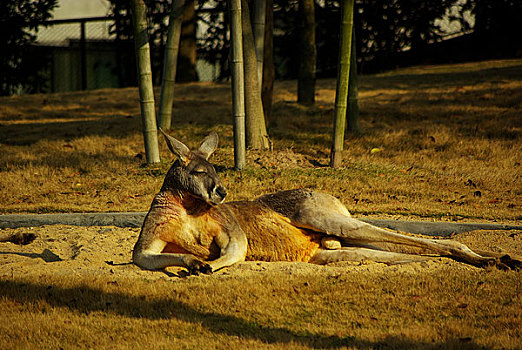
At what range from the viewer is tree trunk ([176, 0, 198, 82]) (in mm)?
18812

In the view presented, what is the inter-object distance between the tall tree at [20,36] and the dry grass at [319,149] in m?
2.61

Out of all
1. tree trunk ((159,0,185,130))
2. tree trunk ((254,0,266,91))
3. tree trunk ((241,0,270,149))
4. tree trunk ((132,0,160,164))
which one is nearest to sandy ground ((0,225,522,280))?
tree trunk ((132,0,160,164))

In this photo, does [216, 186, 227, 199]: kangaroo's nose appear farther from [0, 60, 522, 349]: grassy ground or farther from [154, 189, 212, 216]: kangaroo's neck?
[0, 60, 522, 349]: grassy ground

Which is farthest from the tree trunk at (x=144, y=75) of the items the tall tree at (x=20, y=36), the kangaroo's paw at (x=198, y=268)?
the tall tree at (x=20, y=36)

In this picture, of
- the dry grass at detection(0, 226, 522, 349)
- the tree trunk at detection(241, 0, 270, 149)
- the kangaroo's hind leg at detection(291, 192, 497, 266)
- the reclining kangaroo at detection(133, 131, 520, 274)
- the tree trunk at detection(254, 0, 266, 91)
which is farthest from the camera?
the tree trunk at detection(254, 0, 266, 91)

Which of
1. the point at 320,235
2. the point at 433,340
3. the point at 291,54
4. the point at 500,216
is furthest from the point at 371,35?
the point at 433,340

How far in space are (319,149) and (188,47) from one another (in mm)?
9399

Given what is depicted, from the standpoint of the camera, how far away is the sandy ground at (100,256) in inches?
213

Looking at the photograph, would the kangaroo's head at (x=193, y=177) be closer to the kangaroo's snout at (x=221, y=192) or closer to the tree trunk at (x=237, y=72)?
the kangaroo's snout at (x=221, y=192)

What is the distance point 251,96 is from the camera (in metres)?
10.8

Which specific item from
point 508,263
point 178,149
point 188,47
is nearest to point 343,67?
point 508,263

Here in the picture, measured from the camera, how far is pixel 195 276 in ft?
17.1

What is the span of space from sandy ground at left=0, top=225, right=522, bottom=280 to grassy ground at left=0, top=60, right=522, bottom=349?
0.9 inches

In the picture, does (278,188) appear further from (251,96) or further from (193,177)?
(193,177)
